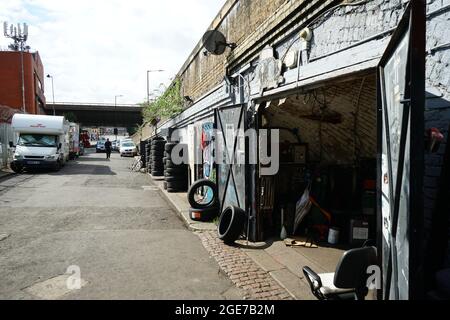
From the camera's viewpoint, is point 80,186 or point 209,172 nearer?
point 209,172

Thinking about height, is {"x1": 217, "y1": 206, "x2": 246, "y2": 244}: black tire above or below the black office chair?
below

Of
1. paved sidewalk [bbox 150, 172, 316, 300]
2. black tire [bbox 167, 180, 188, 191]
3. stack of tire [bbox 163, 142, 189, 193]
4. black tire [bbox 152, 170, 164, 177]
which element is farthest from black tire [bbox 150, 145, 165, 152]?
paved sidewalk [bbox 150, 172, 316, 300]

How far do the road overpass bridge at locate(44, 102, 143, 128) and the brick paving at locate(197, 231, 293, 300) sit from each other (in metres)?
54.9

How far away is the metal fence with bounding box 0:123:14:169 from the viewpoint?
20.6m

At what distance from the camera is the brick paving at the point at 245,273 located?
14.0ft

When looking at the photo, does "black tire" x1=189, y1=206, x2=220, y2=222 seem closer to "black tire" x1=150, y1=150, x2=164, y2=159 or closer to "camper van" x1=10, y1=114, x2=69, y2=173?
"black tire" x1=150, y1=150, x2=164, y2=159

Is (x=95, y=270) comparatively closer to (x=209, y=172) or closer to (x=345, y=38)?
(x=345, y=38)

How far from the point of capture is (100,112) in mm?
61625

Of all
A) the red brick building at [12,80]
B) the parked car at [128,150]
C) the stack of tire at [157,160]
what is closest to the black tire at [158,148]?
the stack of tire at [157,160]

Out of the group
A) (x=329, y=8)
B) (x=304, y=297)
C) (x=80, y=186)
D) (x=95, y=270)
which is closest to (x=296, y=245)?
(x=304, y=297)

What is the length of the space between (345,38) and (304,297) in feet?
10.5

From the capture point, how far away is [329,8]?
4598mm

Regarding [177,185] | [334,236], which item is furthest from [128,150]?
[334,236]

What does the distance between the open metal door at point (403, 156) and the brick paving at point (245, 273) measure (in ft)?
5.52
